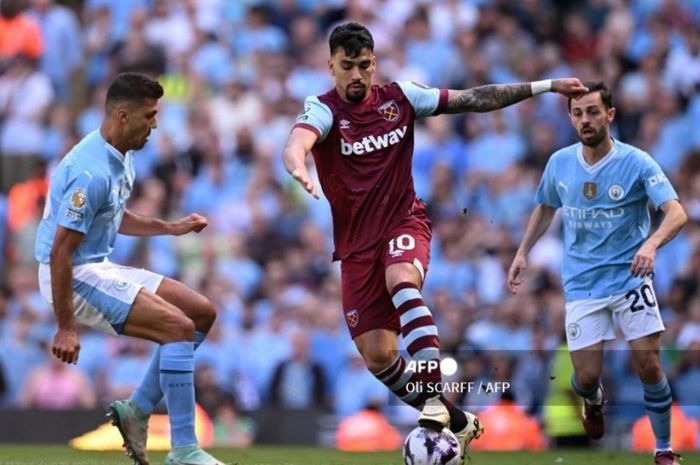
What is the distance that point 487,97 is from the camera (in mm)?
10734

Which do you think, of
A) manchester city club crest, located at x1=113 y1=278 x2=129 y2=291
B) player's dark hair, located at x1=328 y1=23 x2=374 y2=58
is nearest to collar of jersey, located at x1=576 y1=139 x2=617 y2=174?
player's dark hair, located at x1=328 y1=23 x2=374 y2=58

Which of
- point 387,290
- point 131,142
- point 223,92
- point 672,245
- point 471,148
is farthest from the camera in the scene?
point 223,92

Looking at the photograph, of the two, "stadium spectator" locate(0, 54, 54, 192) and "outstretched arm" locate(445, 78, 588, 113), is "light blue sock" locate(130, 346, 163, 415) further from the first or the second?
"stadium spectator" locate(0, 54, 54, 192)

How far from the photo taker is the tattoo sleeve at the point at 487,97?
10727mm

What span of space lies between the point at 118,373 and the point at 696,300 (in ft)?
20.0

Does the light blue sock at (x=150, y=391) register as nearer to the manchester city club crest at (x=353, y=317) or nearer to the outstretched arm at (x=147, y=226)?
the outstretched arm at (x=147, y=226)

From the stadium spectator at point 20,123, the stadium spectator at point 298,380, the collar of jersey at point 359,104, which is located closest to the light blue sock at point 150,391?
the collar of jersey at point 359,104

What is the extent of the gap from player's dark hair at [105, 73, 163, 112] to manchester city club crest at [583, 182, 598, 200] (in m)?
3.35

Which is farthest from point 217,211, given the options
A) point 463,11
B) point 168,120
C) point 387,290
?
point 387,290

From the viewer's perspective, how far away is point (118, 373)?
55.0 feet

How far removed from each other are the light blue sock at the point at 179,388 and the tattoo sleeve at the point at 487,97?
8.26ft

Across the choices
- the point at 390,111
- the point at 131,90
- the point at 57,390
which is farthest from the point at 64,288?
the point at 57,390

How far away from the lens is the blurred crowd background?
1608 centimetres

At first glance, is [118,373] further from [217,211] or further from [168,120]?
[168,120]
